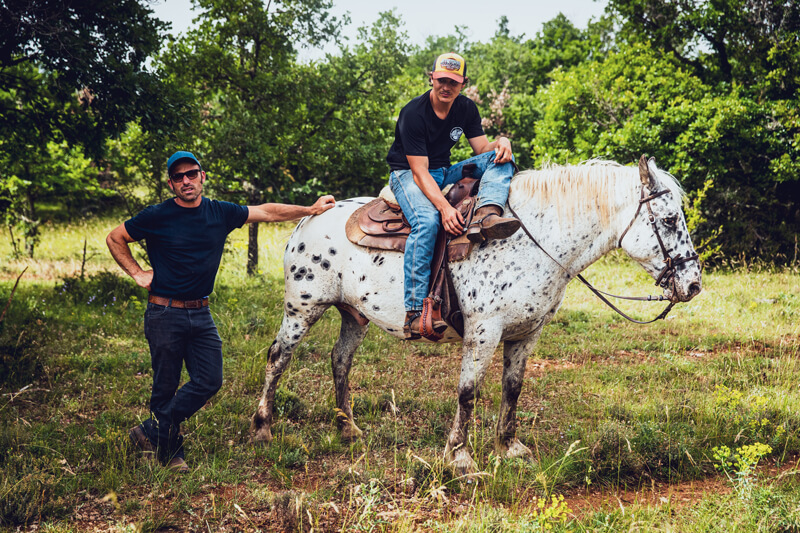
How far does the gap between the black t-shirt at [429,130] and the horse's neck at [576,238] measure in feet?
3.70

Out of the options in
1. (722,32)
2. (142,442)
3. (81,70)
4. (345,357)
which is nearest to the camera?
(142,442)

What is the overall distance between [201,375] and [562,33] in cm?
2705

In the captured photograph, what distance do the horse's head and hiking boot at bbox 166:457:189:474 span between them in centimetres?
390

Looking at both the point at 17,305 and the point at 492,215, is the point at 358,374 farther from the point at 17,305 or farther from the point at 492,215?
the point at 17,305

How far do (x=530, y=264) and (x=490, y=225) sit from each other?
0.48 m

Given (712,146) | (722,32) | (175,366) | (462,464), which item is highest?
(722,32)

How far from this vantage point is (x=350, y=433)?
481 centimetres

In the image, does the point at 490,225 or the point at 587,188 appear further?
the point at 587,188

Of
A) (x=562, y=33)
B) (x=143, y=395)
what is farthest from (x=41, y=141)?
(x=562, y=33)

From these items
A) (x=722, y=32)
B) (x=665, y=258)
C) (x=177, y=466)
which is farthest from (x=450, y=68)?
(x=722, y=32)

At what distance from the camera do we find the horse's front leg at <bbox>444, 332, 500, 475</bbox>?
409 cm

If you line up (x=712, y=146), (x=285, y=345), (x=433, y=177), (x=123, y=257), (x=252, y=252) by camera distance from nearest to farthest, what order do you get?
(x=123, y=257) → (x=433, y=177) → (x=285, y=345) → (x=252, y=252) → (x=712, y=146)

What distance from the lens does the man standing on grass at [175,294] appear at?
399 centimetres

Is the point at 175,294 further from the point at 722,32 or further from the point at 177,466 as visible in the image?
the point at 722,32
